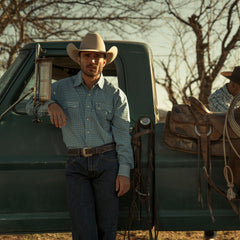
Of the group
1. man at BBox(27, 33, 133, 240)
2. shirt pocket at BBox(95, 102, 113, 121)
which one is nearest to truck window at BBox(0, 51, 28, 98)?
man at BBox(27, 33, 133, 240)

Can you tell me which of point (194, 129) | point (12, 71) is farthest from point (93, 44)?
point (194, 129)

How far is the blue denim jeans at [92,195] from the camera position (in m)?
2.37

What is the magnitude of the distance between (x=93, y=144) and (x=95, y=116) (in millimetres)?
197

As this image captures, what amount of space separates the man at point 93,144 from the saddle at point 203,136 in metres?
0.39

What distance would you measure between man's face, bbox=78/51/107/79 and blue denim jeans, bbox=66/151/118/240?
1.89ft

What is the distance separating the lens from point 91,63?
7.98 ft

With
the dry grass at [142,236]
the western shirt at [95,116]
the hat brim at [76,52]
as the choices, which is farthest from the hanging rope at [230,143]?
the dry grass at [142,236]

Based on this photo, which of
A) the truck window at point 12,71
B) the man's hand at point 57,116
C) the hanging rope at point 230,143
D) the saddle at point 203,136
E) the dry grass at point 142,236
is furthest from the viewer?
the dry grass at point 142,236

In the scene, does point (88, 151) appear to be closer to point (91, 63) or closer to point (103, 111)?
point (103, 111)

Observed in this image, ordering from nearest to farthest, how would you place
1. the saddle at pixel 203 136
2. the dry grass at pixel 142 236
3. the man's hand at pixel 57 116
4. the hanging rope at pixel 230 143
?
the man's hand at pixel 57 116
the hanging rope at pixel 230 143
the saddle at pixel 203 136
the dry grass at pixel 142 236

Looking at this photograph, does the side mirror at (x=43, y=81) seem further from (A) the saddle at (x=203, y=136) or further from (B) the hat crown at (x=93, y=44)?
(A) the saddle at (x=203, y=136)

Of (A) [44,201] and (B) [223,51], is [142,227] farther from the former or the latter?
(B) [223,51]

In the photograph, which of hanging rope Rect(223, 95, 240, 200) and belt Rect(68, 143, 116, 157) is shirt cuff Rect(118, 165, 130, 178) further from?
hanging rope Rect(223, 95, 240, 200)

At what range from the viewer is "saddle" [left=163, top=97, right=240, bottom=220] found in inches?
101
